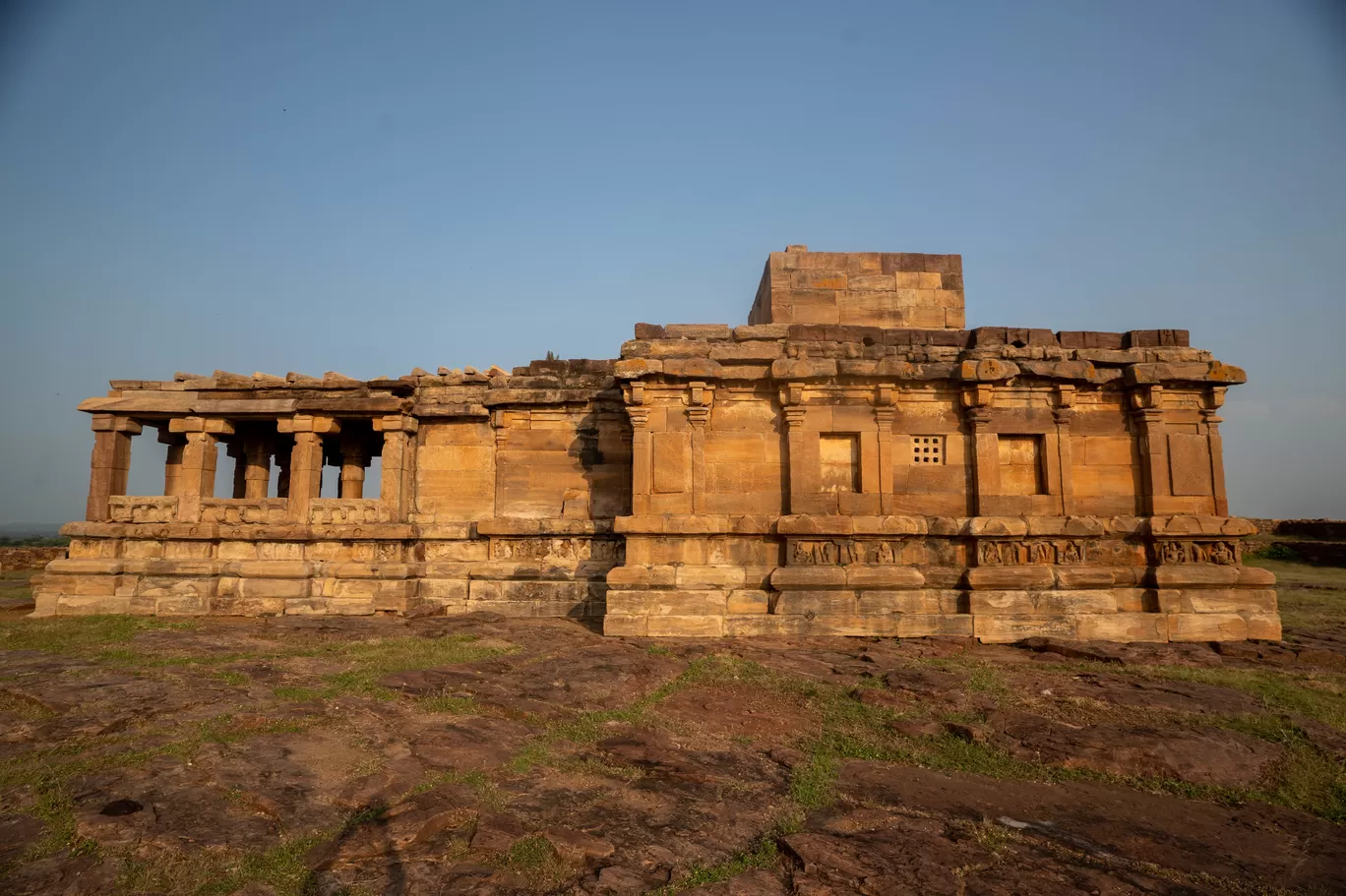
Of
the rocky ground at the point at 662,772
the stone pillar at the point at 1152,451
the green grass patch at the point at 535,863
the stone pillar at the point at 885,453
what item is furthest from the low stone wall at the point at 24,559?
the stone pillar at the point at 1152,451

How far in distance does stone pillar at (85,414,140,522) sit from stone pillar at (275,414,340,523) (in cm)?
295

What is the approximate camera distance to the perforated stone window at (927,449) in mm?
11141

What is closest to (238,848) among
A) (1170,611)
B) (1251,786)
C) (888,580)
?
(1251,786)

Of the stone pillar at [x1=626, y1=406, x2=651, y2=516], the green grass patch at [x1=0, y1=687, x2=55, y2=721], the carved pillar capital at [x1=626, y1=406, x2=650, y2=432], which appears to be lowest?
the green grass patch at [x1=0, y1=687, x2=55, y2=721]

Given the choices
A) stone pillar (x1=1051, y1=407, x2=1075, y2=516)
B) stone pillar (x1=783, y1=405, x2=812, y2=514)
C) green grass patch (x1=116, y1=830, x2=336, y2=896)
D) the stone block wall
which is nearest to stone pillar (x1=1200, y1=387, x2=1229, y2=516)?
stone pillar (x1=1051, y1=407, x2=1075, y2=516)

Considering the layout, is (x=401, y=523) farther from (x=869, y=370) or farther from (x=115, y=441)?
(x=869, y=370)

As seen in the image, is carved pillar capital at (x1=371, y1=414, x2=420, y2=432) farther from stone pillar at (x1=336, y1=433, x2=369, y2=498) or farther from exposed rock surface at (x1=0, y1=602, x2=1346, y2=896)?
exposed rock surface at (x1=0, y1=602, x2=1346, y2=896)

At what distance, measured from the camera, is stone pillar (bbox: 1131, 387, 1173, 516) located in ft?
35.8

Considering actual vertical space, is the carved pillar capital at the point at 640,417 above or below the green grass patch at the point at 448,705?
above

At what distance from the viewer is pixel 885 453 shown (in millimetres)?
10828

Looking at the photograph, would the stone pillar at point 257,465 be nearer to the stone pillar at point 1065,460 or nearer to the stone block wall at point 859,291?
the stone block wall at point 859,291

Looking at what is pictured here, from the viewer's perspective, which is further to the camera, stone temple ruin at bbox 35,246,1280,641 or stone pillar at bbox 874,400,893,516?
stone pillar at bbox 874,400,893,516

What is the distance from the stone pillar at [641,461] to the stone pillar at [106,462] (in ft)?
30.0

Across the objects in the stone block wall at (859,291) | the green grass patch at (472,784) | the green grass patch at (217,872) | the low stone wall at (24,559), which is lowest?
the green grass patch at (217,872)
